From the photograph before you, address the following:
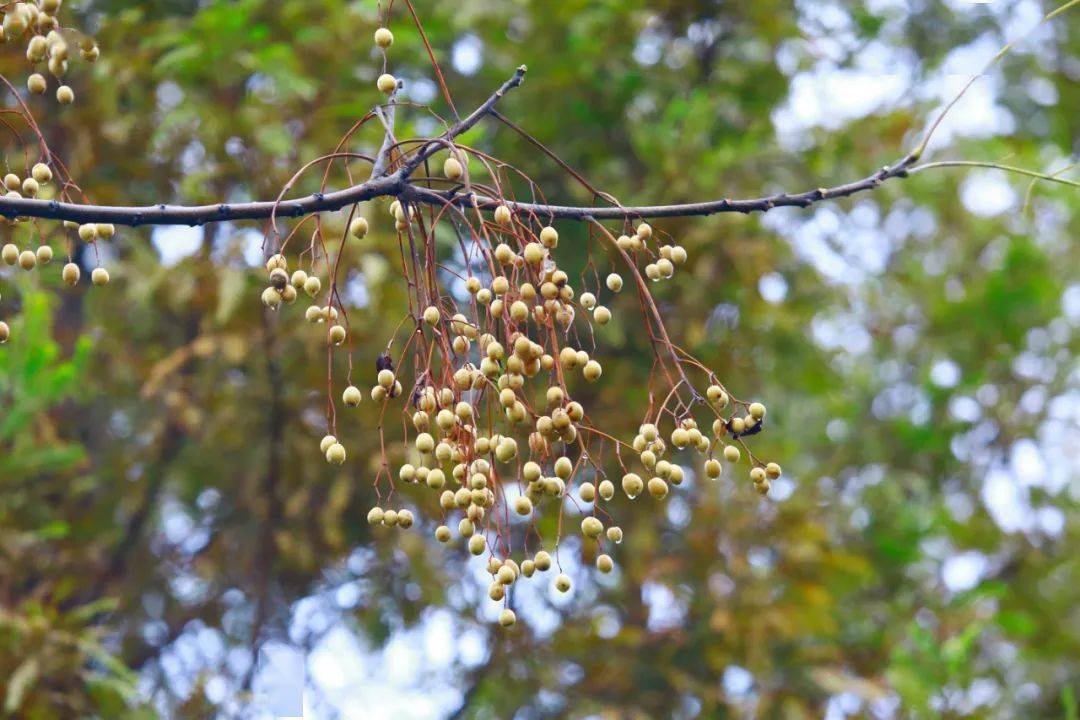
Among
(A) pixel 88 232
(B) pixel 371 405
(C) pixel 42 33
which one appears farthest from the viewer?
(B) pixel 371 405

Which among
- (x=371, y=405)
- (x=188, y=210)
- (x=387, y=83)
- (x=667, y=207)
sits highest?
(x=371, y=405)

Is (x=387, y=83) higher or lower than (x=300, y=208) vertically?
higher

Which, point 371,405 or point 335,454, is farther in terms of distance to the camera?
point 371,405

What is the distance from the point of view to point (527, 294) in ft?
4.53

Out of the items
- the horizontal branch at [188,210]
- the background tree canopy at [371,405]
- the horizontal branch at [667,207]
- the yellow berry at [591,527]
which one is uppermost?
the background tree canopy at [371,405]

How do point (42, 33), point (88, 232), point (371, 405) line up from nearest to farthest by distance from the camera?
point (42, 33) < point (88, 232) < point (371, 405)

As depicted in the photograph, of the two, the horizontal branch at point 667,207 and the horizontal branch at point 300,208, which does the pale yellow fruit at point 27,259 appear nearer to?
the horizontal branch at point 300,208

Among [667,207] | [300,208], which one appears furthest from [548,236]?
[300,208]

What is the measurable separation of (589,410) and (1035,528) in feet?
9.97

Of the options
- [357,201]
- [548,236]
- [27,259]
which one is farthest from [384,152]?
[27,259]

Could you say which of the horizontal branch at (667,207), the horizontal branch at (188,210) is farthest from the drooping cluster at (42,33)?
the horizontal branch at (667,207)

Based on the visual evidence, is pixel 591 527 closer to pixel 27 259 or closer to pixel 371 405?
pixel 27 259

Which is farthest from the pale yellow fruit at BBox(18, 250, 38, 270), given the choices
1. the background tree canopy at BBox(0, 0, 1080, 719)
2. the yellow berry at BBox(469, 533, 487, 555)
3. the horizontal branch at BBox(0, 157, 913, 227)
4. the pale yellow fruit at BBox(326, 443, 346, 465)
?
the background tree canopy at BBox(0, 0, 1080, 719)

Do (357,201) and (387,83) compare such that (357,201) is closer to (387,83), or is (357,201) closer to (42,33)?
(387,83)
